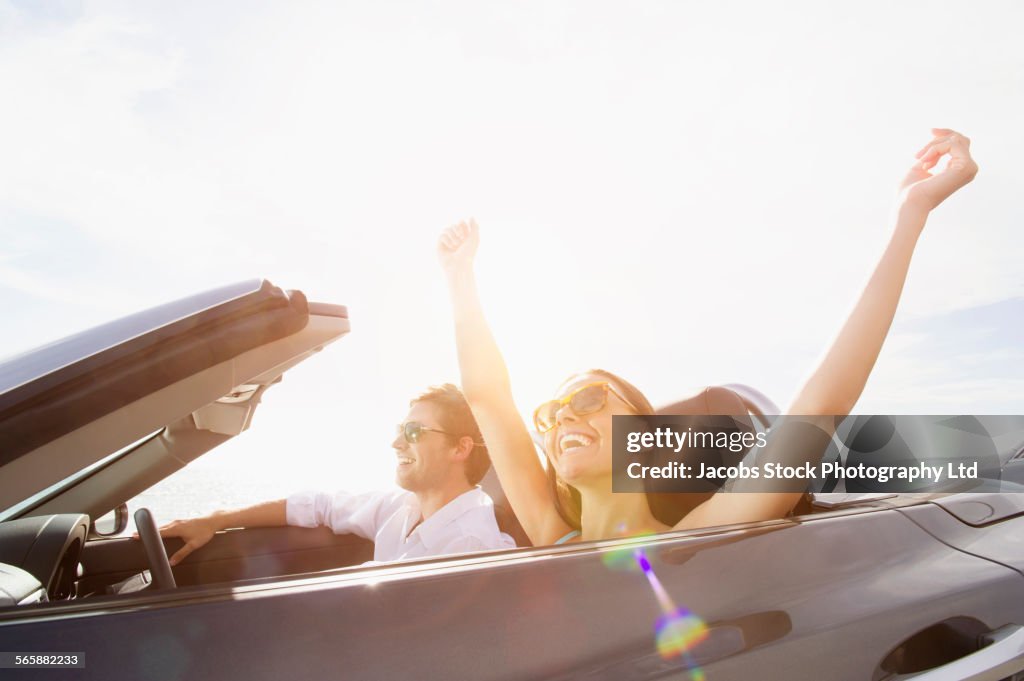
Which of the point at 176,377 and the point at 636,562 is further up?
the point at 176,377

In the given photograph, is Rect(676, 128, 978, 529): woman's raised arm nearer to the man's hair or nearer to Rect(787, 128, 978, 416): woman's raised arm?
Rect(787, 128, 978, 416): woman's raised arm

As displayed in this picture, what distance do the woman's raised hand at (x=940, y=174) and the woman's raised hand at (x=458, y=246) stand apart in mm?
1287

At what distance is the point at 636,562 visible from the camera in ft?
4.00

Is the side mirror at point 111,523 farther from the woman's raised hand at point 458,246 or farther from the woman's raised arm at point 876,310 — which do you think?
the woman's raised arm at point 876,310

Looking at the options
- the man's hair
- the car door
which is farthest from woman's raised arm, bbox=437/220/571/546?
the car door

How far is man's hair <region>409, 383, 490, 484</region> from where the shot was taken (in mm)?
3016

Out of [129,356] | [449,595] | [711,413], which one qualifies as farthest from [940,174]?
[129,356]

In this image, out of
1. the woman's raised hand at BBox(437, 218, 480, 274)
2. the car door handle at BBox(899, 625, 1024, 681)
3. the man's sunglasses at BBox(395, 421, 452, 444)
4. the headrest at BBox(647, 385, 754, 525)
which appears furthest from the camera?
the man's sunglasses at BBox(395, 421, 452, 444)

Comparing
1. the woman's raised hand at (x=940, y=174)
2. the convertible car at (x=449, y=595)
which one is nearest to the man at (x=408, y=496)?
the convertible car at (x=449, y=595)

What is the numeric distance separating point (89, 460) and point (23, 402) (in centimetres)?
13

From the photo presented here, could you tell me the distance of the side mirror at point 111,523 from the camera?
2564 millimetres

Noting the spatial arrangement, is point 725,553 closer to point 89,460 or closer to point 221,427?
point 89,460

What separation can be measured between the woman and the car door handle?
43cm

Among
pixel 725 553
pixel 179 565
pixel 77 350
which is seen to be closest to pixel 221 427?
pixel 179 565
